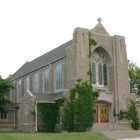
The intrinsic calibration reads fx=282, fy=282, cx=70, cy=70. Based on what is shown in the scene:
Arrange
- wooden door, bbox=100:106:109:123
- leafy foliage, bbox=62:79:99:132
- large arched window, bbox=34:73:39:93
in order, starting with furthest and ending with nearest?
large arched window, bbox=34:73:39:93 → wooden door, bbox=100:106:109:123 → leafy foliage, bbox=62:79:99:132

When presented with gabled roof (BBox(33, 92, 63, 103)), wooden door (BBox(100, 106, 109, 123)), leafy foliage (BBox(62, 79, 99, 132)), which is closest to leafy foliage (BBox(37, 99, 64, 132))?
gabled roof (BBox(33, 92, 63, 103))

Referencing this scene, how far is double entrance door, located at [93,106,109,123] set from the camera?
34.1 metres

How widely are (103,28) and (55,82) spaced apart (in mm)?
9516

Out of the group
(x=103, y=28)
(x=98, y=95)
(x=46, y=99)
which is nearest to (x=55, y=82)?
(x=46, y=99)

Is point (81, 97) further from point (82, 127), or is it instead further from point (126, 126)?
point (126, 126)

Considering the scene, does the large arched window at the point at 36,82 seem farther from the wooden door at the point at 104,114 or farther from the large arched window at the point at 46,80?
the wooden door at the point at 104,114

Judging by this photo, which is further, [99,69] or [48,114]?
[99,69]

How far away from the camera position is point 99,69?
3609cm

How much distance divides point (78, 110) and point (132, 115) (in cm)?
802

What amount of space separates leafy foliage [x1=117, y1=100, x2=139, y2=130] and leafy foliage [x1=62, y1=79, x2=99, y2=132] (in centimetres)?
505

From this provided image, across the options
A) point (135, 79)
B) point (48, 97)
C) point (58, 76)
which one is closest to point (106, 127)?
point (48, 97)

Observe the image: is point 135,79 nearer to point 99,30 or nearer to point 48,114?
point 99,30

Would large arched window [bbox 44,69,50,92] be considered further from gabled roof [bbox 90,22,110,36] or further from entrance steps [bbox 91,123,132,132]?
entrance steps [bbox 91,123,132,132]

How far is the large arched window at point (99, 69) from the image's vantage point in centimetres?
3541
